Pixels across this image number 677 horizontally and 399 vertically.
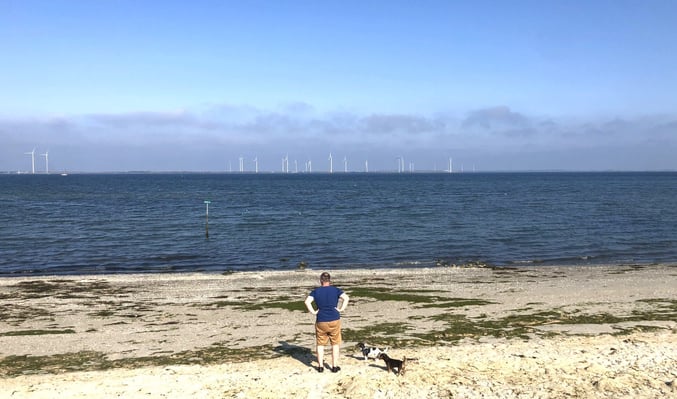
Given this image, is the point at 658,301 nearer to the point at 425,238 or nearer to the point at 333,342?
the point at 333,342

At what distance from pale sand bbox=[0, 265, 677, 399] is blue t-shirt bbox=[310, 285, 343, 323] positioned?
4.61 feet

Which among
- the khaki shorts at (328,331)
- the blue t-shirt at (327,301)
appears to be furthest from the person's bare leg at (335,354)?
the blue t-shirt at (327,301)

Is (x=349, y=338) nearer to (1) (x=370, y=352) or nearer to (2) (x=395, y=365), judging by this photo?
(1) (x=370, y=352)

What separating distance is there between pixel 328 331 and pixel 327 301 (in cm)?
75

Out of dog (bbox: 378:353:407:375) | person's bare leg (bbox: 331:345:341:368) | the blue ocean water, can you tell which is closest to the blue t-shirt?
person's bare leg (bbox: 331:345:341:368)

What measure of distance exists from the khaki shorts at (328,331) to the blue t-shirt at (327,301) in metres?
0.10

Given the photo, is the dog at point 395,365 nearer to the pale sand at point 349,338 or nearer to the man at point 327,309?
the pale sand at point 349,338

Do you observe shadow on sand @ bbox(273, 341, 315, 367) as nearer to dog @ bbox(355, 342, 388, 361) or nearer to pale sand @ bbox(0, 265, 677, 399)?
pale sand @ bbox(0, 265, 677, 399)

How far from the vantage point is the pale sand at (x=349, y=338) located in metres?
12.3

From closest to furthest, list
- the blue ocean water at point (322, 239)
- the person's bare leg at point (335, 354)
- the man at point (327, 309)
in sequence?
the man at point (327, 309), the person's bare leg at point (335, 354), the blue ocean water at point (322, 239)

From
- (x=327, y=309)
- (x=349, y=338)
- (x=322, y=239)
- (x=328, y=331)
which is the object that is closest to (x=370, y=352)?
(x=328, y=331)

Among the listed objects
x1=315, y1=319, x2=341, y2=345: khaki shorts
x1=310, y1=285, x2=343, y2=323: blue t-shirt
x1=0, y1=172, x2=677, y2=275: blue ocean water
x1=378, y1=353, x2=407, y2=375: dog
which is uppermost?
x1=310, y1=285, x2=343, y2=323: blue t-shirt

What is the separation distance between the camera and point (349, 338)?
1653 cm

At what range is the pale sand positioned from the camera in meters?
12.3
